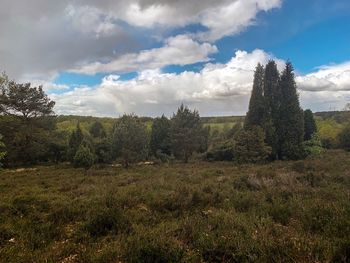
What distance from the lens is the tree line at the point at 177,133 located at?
120ft

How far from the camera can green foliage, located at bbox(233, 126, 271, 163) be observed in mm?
33562

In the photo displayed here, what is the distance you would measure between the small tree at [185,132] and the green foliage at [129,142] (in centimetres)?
A: 833

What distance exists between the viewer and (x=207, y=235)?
5746 millimetres

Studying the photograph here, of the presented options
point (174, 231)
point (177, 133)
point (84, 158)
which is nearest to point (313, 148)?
point (177, 133)

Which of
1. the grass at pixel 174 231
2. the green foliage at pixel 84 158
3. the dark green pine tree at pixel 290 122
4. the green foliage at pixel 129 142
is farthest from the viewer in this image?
the dark green pine tree at pixel 290 122

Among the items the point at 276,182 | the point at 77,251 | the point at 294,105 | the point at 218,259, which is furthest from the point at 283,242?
the point at 294,105

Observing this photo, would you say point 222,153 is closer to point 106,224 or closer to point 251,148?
point 251,148

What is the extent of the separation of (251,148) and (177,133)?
15.0 metres

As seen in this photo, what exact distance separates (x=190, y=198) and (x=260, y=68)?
34519 mm

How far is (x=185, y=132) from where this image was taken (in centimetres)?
4591

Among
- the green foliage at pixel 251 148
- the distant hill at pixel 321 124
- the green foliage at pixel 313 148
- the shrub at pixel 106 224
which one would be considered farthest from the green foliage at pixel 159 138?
the shrub at pixel 106 224

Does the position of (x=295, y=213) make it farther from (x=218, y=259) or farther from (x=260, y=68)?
(x=260, y=68)

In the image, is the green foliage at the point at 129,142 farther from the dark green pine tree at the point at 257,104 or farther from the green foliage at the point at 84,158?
the dark green pine tree at the point at 257,104

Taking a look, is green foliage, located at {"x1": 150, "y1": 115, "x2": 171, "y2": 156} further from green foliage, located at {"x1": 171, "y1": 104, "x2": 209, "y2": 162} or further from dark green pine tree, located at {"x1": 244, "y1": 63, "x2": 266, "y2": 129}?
dark green pine tree, located at {"x1": 244, "y1": 63, "x2": 266, "y2": 129}
